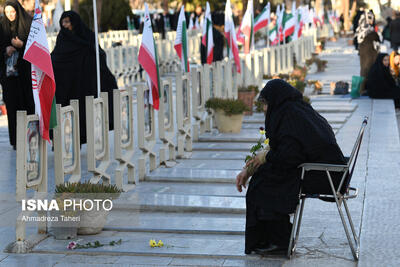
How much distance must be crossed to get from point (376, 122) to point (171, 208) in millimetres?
6460

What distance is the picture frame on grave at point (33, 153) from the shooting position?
633cm

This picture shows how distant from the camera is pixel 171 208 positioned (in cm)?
735

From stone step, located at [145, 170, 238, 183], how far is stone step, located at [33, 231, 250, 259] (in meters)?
2.06

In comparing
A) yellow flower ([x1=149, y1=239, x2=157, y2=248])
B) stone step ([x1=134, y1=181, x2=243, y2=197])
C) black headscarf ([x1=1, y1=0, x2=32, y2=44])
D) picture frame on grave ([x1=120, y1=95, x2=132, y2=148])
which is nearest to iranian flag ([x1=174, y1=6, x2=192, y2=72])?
black headscarf ([x1=1, y1=0, x2=32, y2=44])

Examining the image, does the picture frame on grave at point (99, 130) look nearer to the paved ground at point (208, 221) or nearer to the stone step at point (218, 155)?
the paved ground at point (208, 221)

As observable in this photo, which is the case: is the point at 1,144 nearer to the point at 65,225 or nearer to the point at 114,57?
the point at 65,225

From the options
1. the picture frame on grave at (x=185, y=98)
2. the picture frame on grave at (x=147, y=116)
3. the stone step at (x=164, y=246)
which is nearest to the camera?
the stone step at (x=164, y=246)

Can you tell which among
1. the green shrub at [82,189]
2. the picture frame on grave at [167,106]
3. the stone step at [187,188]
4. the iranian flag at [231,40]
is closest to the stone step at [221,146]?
the picture frame on grave at [167,106]

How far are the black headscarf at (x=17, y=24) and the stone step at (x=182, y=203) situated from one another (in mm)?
3149

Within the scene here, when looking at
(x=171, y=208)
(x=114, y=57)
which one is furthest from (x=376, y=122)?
(x=114, y=57)

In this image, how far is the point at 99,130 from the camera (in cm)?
781

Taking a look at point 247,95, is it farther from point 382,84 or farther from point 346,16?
point 346,16

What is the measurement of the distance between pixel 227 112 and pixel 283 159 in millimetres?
6136

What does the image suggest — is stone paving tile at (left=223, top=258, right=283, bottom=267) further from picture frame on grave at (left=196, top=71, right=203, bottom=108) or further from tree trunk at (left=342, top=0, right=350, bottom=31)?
tree trunk at (left=342, top=0, right=350, bottom=31)
